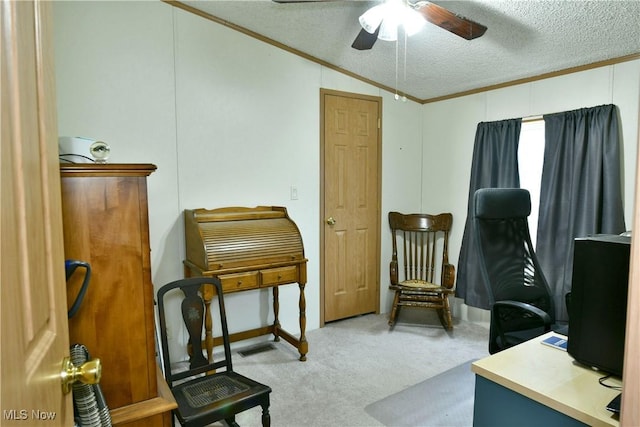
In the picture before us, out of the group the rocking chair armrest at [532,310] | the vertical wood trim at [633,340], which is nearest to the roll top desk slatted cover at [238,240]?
the rocking chair armrest at [532,310]

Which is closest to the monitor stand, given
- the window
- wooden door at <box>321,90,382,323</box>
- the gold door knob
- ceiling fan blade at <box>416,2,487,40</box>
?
the gold door knob

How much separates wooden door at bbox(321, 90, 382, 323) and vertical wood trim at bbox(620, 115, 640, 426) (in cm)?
290

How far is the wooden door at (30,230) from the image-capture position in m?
0.43

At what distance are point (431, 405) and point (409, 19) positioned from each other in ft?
7.31

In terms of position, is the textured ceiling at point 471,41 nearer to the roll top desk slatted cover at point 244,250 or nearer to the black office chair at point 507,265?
the black office chair at point 507,265

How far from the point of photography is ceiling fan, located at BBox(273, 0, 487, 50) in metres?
1.90

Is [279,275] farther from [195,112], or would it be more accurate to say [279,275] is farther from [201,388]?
[195,112]

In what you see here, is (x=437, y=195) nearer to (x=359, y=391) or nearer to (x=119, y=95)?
(x=359, y=391)

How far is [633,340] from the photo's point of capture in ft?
1.98

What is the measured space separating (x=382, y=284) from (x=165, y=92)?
2640 mm

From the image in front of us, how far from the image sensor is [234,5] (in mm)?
2613

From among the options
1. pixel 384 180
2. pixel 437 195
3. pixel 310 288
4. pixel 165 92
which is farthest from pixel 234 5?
pixel 437 195

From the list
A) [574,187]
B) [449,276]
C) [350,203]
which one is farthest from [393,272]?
[574,187]

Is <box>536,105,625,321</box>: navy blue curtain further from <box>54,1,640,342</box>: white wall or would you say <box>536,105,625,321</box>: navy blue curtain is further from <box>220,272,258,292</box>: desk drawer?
<box>220,272,258,292</box>: desk drawer
